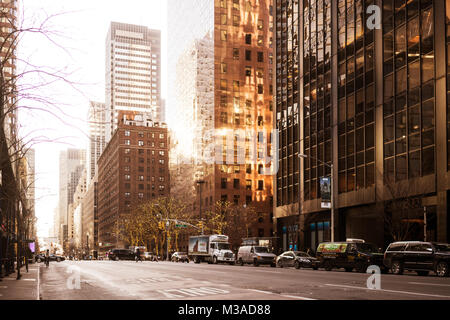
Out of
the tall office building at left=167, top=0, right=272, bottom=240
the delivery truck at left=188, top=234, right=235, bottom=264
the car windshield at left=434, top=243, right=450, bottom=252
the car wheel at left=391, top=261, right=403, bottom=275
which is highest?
the tall office building at left=167, top=0, right=272, bottom=240

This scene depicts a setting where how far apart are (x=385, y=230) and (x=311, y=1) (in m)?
30.3

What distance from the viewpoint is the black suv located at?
2947 cm

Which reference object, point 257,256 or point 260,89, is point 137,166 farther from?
point 257,256

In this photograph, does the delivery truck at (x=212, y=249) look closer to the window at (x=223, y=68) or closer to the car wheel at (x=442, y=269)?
the car wheel at (x=442, y=269)

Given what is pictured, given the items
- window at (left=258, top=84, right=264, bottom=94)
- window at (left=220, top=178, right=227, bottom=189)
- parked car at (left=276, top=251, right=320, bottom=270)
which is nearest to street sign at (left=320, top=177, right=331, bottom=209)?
parked car at (left=276, top=251, right=320, bottom=270)

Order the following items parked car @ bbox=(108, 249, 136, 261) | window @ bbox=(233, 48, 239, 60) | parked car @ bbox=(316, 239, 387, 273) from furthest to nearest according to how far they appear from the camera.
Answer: window @ bbox=(233, 48, 239, 60) → parked car @ bbox=(108, 249, 136, 261) → parked car @ bbox=(316, 239, 387, 273)

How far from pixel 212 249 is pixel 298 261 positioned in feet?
65.2

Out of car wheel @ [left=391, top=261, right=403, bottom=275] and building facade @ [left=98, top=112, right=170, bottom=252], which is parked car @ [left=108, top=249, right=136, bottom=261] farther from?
building facade @ [left=98, top=112, right=170, bottom=252]

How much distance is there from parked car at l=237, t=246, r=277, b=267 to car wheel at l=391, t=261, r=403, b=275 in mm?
20253

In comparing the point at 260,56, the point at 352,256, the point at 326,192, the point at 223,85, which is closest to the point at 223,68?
the point at 223,85

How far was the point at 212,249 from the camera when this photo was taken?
62781 millimetres
